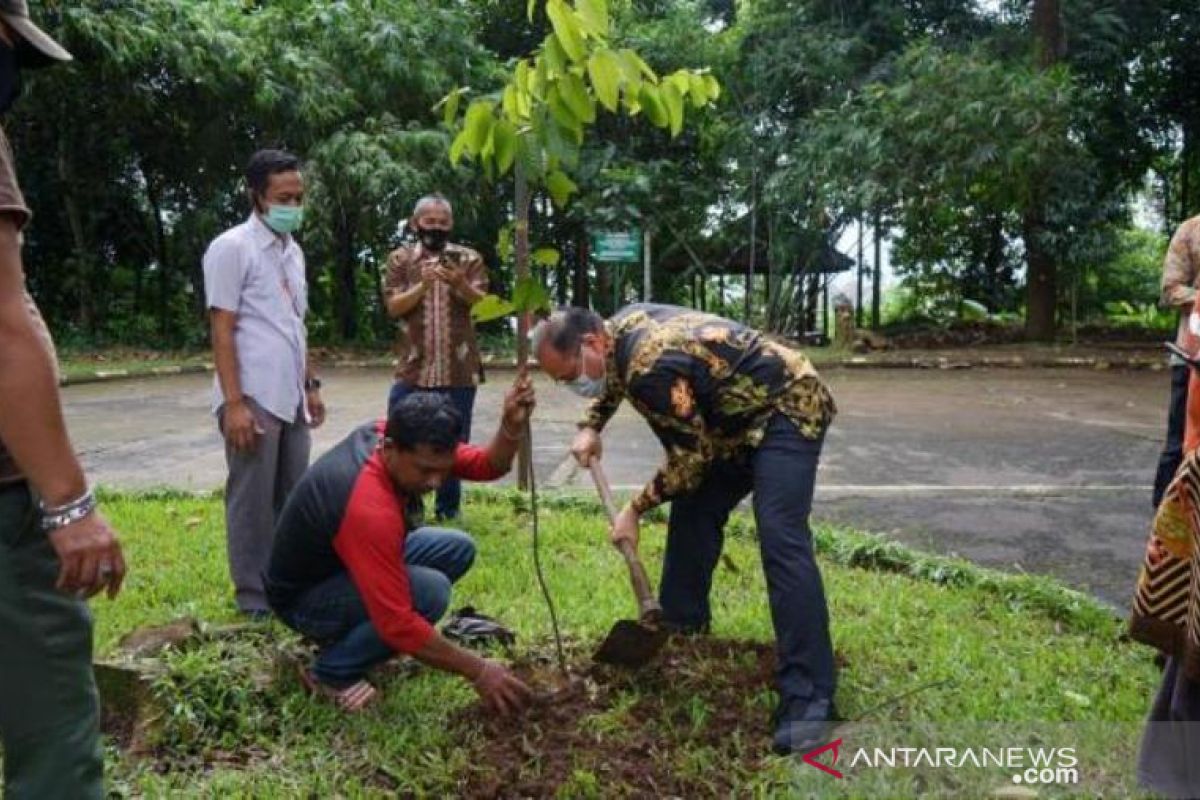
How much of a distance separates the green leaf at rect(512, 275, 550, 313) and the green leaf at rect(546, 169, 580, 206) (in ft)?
0.88

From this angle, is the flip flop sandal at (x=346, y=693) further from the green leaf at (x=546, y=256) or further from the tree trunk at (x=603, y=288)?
the tree trunk at (x=603, y=288)

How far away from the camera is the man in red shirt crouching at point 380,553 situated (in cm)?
302

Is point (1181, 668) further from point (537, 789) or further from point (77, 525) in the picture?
point (77, 525)

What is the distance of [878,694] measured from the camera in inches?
140

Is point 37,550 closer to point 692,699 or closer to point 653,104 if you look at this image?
point 653,104

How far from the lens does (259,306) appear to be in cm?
426

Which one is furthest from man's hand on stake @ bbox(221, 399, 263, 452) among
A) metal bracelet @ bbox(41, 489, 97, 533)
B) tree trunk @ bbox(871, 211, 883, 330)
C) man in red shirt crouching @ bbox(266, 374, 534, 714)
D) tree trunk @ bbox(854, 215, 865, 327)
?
tree trunk @ bbox(871, 211, 883, 330)

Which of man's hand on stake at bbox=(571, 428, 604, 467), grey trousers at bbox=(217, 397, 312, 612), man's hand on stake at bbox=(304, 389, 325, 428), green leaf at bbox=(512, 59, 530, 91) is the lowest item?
grey trousers at bbox=(217, 397, 312, 612)

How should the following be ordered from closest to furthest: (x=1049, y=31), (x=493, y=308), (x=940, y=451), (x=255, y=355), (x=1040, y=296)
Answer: (x=493, y=308) → (x=255, y=355) → (x=940, y=451) → (x=1049, y=31) → (x=1040, y=296)

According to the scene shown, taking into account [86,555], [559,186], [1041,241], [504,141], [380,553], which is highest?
[1041,241]

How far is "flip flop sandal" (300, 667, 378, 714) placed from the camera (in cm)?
344

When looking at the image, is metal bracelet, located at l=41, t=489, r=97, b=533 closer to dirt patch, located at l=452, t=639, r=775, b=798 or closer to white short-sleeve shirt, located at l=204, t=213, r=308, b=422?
dirt patch, located at l=452, t=639, r=775, b=798

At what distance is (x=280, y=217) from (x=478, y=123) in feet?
5.28

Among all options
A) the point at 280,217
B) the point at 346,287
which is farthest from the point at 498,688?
the point at 346,287
